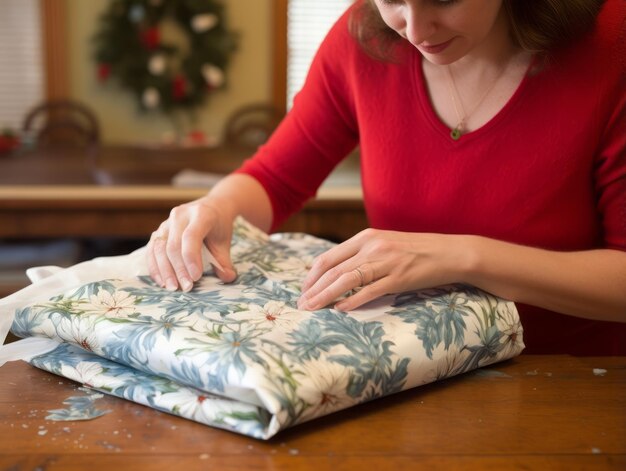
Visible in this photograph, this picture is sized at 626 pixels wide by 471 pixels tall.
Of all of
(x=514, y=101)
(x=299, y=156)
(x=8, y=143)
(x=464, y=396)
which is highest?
(x=514, y=101)

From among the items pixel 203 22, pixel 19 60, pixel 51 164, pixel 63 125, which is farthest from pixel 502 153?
pixel 19 60

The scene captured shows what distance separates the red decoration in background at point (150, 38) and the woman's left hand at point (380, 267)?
472cm

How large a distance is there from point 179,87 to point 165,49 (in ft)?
0.89

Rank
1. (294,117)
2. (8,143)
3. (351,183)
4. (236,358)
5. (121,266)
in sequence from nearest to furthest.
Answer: (236,358)
(121,266)
(294,117)
(351,183)
(8,143)

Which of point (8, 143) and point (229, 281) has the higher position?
point (229, 281)

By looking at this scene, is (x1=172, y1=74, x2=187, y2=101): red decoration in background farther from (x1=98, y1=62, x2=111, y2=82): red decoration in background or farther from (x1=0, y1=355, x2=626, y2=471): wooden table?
(x1=0, y1=355, x2=626, y2=471): wooden table

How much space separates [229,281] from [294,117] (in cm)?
49

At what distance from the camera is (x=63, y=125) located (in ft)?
18.5

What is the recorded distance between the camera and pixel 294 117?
1427 mm

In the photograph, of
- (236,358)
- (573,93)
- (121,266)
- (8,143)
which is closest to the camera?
(236,358)

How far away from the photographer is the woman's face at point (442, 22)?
3.41 feet

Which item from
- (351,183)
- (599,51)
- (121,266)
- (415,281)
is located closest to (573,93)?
(599,51)

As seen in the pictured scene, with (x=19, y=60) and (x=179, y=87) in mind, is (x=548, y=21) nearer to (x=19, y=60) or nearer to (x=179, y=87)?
(x=179, y=87)

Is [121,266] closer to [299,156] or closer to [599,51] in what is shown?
[299,156]
